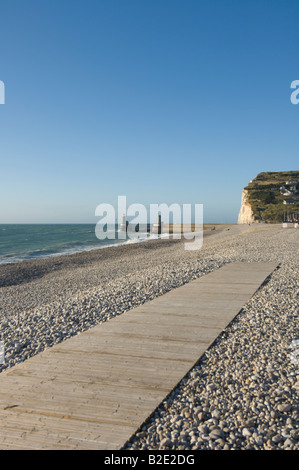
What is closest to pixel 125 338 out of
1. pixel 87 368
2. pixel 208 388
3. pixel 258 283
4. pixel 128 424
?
pixel 87 368

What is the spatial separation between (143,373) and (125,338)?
1.24 metres

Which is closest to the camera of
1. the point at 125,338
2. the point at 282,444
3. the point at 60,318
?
the point at 282,444

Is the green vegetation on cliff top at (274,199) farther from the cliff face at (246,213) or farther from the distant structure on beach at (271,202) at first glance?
the cliff face at (246,213)

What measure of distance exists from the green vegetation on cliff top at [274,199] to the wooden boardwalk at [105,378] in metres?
58.8

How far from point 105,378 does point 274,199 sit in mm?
76279

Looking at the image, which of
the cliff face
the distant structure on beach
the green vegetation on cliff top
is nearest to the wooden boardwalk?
the distant structure on beach

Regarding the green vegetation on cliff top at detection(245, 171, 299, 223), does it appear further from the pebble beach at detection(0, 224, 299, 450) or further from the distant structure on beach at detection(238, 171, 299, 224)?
the pebble beach at detection(0, 224, 299, 450)

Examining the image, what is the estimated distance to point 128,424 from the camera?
3.11 metres

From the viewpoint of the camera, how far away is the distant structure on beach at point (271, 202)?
64.1 m

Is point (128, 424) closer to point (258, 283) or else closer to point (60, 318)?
point (60, 318)

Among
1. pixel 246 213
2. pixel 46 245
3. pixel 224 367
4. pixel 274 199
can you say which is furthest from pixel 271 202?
pixel 224 367

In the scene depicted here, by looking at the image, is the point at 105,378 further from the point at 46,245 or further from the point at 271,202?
the point at 271,202

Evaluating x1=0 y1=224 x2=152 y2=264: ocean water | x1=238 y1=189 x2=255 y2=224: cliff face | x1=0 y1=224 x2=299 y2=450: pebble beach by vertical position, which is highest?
x1=238 y1=189 x2=255 y2=224: cliff face

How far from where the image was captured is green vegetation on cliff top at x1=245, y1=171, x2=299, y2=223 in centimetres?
6438
